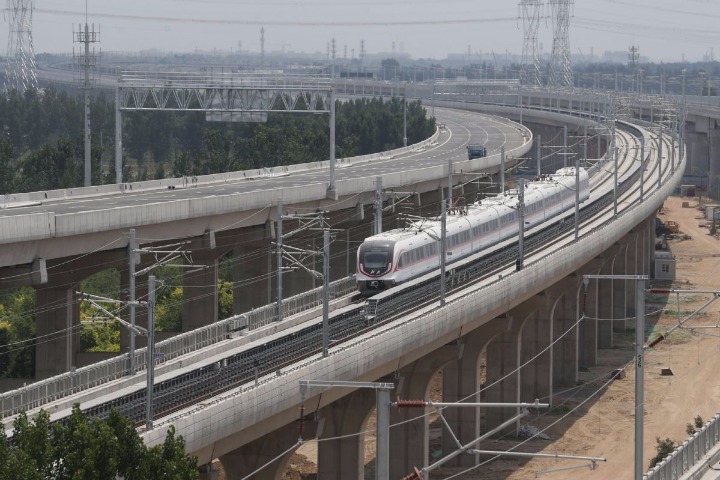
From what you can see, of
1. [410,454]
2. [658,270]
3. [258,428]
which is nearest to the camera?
[258,428]

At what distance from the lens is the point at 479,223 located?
7450cm

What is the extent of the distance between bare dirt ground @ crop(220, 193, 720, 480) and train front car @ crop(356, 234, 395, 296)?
23.3ft

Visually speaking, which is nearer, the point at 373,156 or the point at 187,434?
the point at 187,434

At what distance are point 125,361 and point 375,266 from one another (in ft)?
59.0

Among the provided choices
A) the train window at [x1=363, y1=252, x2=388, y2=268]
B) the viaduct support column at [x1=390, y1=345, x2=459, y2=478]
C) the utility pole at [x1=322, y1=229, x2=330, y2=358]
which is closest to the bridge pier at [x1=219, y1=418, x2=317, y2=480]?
the utility pole at [x1=322, y1=229, x2=330, y2=358]

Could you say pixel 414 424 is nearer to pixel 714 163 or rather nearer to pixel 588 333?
pixel 588 333

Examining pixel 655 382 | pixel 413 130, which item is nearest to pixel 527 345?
pixel 655 382

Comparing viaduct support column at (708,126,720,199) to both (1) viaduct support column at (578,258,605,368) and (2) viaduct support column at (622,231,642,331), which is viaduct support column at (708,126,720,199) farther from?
(1) viaduct support column at (578,258,605,368)

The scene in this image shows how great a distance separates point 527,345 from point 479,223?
948cm

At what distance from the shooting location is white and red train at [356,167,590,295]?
202ft

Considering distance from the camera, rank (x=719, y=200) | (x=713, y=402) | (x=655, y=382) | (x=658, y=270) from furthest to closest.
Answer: (x=719, y=200) < (x=658, y=270) < (x=655, y=382) < (x=713, y=402)

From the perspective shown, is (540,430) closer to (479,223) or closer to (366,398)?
(479,223)

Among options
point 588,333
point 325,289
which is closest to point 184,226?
point 325,289

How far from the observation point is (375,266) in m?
61.7
